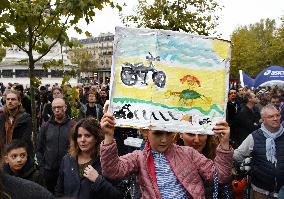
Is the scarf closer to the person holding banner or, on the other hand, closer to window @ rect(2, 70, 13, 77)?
the person holding banner

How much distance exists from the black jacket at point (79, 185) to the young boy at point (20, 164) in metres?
0.30

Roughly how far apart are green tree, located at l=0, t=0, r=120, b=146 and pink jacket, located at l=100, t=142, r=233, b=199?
2.66m

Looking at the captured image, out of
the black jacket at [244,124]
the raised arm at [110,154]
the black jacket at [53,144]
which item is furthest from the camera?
the black jacket at [244,124]

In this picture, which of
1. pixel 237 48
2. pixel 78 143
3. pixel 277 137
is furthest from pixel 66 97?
pixel 237 48

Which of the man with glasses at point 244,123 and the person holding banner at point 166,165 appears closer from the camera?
the person holding banner at point 166,165

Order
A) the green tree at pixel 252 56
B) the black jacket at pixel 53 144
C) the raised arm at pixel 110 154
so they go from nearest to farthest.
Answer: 1. the raised arm at pixel 110 154
2. the black jacket at pixel 53 144
3. the green tree at pixel 252 56

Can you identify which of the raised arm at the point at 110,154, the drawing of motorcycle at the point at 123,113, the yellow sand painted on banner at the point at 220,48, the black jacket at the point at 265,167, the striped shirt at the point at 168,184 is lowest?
the black jacket at the point at 265,167

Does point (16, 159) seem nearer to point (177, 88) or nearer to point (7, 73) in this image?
point (177, 88)

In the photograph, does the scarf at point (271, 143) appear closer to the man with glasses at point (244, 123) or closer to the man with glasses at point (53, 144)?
the man with glasses at point (53, 144)

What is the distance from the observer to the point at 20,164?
459cm

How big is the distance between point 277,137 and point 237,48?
46.7 metres

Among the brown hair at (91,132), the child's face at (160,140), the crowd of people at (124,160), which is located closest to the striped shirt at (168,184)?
the crowd of people at (124,160)

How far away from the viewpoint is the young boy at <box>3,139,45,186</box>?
4.54 m

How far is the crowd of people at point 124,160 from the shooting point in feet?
10.8
